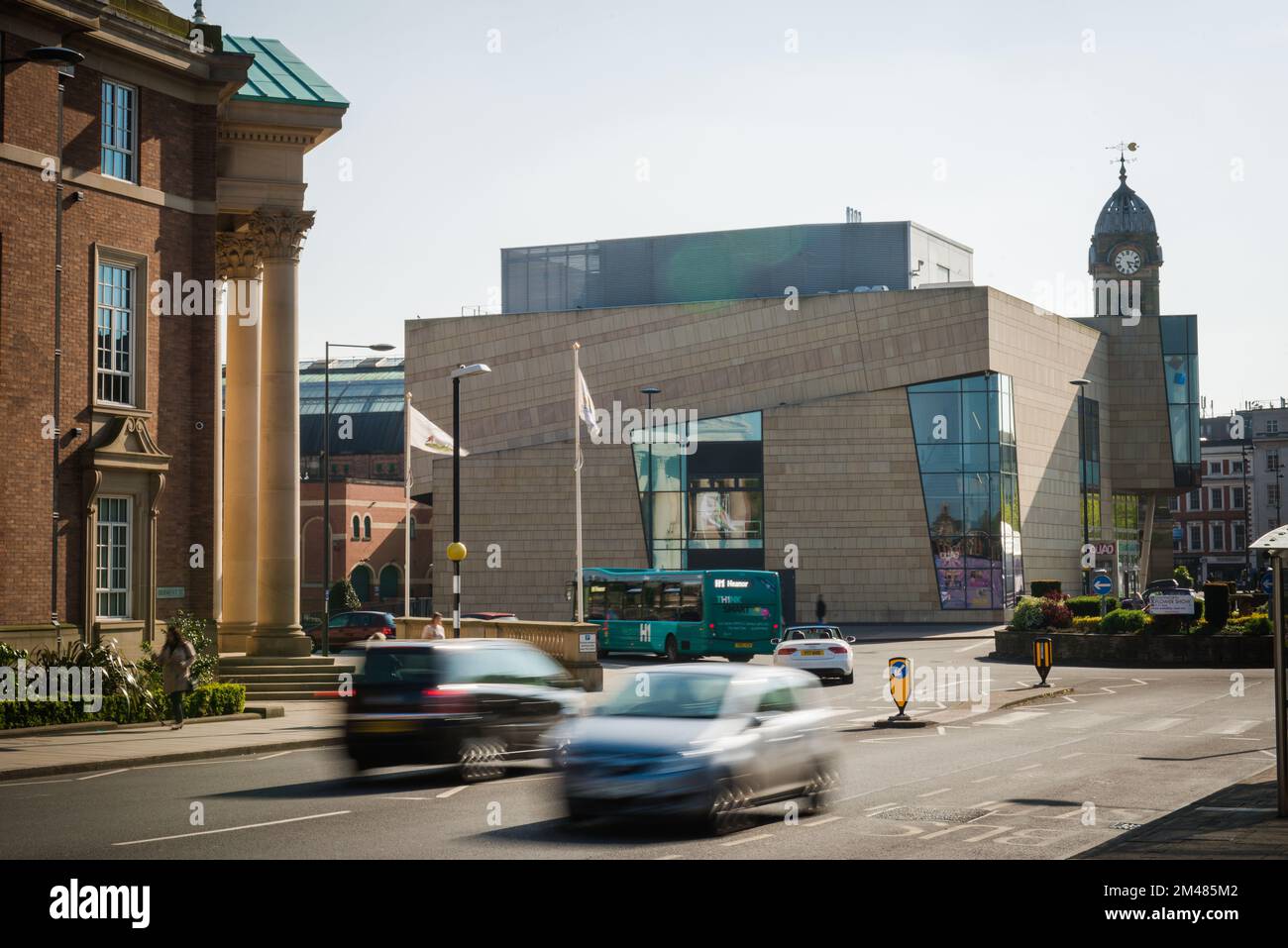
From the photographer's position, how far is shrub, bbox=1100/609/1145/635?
→ 46406 millimetres

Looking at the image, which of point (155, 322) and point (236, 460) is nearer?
point (155, 322)

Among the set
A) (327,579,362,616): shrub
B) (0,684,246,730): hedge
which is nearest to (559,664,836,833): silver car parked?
(0,684,246,730): hedge

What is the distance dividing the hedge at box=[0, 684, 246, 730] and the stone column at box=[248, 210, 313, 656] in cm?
652

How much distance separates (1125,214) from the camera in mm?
126000

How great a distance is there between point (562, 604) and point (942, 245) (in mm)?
38717

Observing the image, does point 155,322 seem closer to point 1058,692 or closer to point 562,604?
point 1058,692

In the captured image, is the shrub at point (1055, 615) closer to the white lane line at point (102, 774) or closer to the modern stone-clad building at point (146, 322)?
the modern stone-clad building at point (146, 322)

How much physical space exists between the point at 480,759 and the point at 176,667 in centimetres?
928

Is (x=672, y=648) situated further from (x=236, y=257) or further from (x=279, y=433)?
(x=236, y=257)

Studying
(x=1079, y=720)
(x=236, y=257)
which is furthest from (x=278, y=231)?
(x=1079, y=720)

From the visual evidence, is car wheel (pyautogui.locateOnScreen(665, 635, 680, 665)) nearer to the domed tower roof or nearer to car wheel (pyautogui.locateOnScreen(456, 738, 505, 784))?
car wheel (pyautogui.locateOnScreen(456, 738, 505, 784))

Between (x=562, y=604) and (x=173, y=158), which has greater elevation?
(x=173, y=158)
